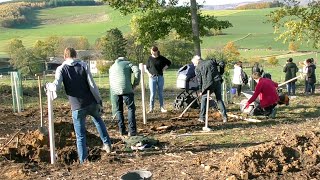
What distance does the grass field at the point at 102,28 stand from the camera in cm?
6175

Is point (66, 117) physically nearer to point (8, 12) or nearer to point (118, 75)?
point (118, 75)

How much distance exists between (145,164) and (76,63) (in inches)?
71.9

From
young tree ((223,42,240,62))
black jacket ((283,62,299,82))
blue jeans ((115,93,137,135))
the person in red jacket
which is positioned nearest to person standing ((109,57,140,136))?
blue jeans ((115,93,137,135))

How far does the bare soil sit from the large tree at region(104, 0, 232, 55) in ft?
28.2

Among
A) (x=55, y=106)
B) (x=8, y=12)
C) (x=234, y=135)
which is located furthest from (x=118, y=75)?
(x=8, y=12)

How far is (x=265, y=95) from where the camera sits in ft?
36.9

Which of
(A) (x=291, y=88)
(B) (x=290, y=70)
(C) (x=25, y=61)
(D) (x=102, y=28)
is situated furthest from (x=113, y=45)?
(A) (x=291, y=88)

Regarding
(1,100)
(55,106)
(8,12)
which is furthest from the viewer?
(8,12)

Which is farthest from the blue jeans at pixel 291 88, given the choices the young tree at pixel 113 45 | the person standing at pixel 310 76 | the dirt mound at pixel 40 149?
the young tree at pixel 113 45

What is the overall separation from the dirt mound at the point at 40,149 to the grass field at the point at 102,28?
4818cm

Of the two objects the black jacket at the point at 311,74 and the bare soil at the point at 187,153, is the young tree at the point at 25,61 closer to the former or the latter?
the black jacket at the point at 311,74

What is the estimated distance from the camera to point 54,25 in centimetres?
8462

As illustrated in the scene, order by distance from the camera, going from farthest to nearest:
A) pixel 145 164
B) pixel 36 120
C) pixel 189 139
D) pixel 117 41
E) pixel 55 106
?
pixel 117 41 → pixel 55 106 → pixel 36 120 → pixel 189 139 → pixel 145 164

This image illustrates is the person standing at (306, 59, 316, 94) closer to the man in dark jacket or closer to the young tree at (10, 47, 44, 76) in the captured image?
the man in dark jacket
